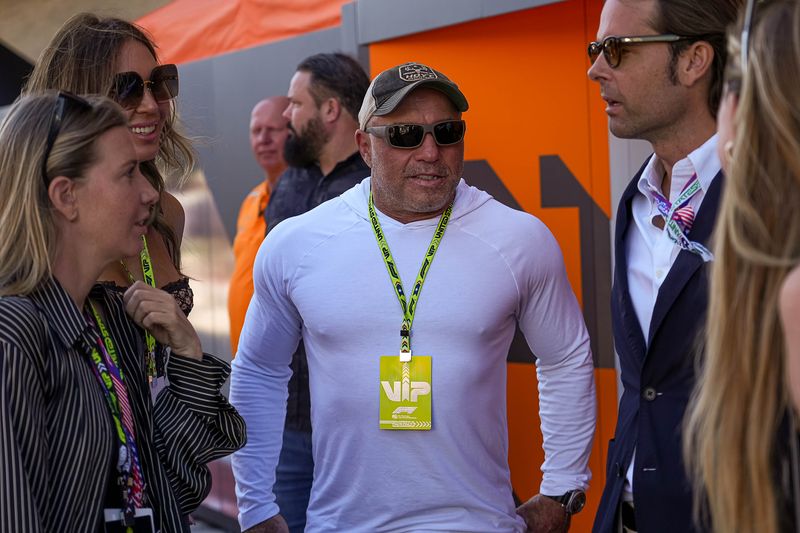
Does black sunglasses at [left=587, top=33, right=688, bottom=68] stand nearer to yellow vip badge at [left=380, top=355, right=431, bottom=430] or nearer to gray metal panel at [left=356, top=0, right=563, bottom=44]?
yellow vip badge at [left=380, top=355, right=431, bottom=430]

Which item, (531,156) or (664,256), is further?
(531,156)

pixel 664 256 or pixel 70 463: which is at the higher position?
pixel 664 256

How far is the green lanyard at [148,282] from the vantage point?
2.54 meters

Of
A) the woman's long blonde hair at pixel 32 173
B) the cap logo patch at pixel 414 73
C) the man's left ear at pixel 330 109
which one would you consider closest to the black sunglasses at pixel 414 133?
the cap logo patch at pixel 414 73

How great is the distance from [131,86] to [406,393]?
1186 mm

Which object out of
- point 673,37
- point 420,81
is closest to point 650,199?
point 673,37

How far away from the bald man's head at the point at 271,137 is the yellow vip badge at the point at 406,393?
327cm

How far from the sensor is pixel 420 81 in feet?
9.52

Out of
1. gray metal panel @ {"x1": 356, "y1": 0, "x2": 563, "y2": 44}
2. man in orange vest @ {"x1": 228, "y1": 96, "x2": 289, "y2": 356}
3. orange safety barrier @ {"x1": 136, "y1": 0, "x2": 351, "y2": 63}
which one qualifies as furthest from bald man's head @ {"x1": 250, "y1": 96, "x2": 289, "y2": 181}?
gray metal panel @ {"x1": 356, "y1": 0, "x2": 563, "y2": 44}

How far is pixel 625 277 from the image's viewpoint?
270 centimetres

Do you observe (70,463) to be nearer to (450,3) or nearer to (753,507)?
(753,507)

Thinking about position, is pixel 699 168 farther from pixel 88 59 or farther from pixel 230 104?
pixel 230 104

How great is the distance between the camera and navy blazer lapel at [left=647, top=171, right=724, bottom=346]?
7.91 ft

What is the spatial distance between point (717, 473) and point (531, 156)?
2.96m
